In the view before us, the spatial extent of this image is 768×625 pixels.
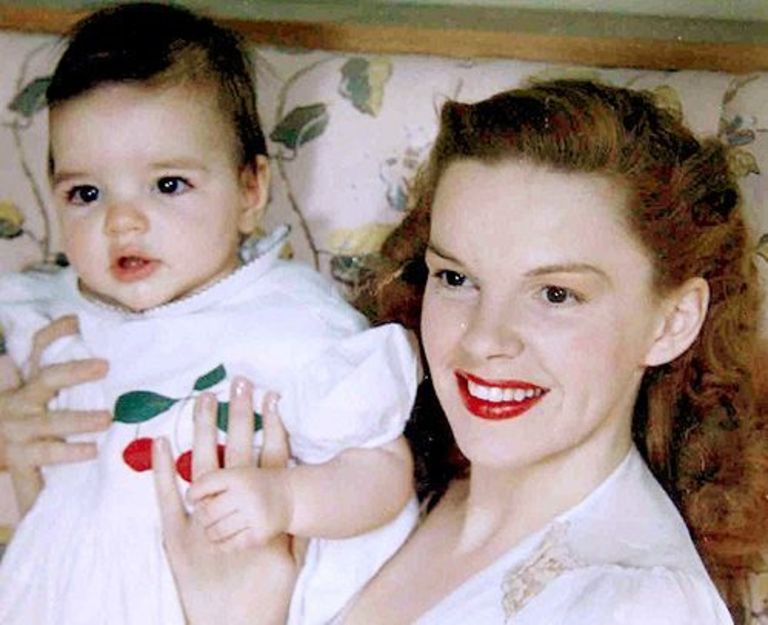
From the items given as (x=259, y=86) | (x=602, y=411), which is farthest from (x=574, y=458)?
(x=259, y=86)

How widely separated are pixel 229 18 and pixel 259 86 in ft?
0.15

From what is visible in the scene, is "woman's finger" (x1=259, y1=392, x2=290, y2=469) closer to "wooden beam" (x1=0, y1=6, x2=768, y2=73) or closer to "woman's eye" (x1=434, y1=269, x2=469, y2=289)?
"woman's eye" (x1=434, y1=269, x2=469, y2=289)

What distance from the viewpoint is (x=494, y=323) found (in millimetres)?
677

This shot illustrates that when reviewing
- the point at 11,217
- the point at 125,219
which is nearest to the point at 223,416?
the point at 125,219

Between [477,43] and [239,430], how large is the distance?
28 cm

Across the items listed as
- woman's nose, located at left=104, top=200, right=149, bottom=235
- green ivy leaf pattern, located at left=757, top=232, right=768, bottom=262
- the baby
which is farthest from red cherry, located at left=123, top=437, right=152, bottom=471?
green ivy leaf pattern, located at left=757, top=232, right=768, bottom=262

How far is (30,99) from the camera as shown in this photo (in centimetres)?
83

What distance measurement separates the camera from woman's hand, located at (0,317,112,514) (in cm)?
72

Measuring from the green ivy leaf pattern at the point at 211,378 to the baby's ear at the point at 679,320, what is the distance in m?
0.23

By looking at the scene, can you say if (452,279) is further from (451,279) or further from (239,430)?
(239,430)

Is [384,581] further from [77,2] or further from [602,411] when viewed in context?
[77,2]

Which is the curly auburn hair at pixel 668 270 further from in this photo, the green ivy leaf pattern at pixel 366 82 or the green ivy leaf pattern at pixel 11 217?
the green ivy leaf pattern at pixel 11 217

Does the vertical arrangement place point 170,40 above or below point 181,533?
above

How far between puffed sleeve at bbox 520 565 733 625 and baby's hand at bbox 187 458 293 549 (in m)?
0.14
